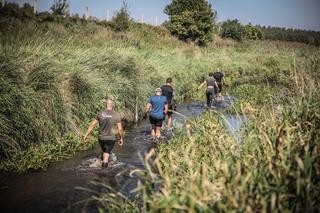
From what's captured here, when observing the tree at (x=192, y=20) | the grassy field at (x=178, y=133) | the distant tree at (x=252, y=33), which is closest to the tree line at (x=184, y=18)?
the tree at (x=192, y=20)

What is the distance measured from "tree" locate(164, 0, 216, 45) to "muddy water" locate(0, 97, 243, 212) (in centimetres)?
3464

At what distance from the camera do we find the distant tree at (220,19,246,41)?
5609 cm

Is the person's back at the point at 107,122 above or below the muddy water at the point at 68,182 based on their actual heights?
above

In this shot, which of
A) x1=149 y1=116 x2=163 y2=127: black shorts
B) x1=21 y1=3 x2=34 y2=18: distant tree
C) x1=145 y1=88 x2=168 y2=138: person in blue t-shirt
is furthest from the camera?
x1=21 y1=3 x2=34 y2=18: distant tree

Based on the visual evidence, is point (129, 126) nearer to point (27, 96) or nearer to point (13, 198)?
point (27, 96)

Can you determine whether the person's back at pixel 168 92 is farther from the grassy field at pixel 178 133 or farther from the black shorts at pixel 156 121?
the black shorts at pixel 156 121

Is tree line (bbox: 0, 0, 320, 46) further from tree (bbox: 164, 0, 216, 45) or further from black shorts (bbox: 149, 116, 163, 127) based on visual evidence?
black shorts (bbox: 149, 116, 163, 127)

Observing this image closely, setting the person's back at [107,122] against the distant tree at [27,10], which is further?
the distant tree at [27,10]

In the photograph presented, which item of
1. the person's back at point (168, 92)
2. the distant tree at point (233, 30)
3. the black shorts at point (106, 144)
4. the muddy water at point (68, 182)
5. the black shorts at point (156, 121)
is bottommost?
the muddy water at point (68, 182)

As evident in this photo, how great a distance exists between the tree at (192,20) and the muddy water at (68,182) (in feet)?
114

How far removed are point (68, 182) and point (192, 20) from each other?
38.0m

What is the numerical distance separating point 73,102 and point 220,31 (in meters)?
50.3

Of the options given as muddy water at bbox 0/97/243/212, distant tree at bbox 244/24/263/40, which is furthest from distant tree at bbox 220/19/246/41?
muddy water at bbox 0/97/243/212

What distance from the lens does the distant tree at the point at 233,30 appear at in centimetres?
5609
